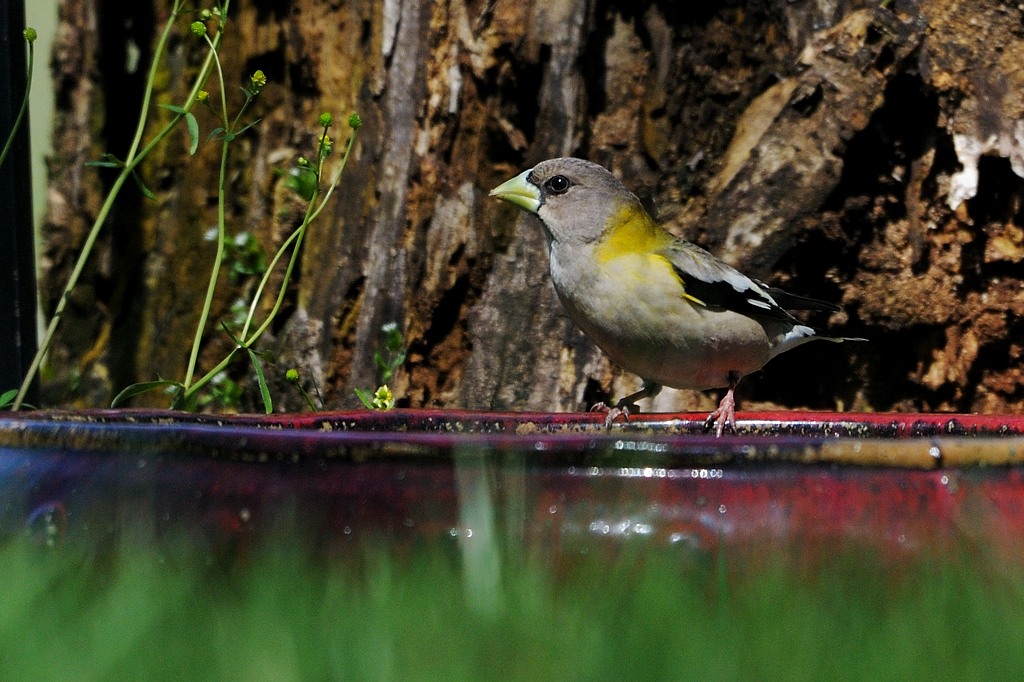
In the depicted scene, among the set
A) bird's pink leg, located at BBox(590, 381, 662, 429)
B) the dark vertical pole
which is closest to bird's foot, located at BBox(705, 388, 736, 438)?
bird's pink leg, located at BBox(590, 381, 662, 429)

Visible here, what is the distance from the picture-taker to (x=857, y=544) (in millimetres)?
1722

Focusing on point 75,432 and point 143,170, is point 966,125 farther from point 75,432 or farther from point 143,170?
point 143,170

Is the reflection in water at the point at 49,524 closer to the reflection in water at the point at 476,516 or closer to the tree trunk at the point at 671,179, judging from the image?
the reflection in water at the point at 476,516

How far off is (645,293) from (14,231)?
221 cm

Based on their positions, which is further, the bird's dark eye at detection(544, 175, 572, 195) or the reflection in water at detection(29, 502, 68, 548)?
the bird's dark eye at detection(544, 175, 572, 195)

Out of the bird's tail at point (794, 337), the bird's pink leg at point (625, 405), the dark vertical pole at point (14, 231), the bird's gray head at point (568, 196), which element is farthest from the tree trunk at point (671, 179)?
the dark vertical pole at point (14, 231)

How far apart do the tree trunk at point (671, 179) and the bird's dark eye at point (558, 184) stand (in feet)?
2.21

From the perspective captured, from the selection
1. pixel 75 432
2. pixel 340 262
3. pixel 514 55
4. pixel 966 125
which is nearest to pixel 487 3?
pixel 514 55

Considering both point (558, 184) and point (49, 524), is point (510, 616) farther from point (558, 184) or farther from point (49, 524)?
point (558, 184)

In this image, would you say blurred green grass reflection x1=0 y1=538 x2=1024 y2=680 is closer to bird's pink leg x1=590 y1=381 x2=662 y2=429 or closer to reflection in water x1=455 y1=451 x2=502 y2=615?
reflection in water x1=455 y1=451 x2=502 y2=615

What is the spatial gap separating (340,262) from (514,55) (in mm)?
1221

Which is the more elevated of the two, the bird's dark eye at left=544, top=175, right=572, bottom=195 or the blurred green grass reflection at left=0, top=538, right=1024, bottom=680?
the bird's dark eye at left=544, top=175, right=572, bottom=195

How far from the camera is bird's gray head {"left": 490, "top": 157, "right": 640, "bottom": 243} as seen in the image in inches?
158

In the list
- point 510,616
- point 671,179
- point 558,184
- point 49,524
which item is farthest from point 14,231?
point 510,616
